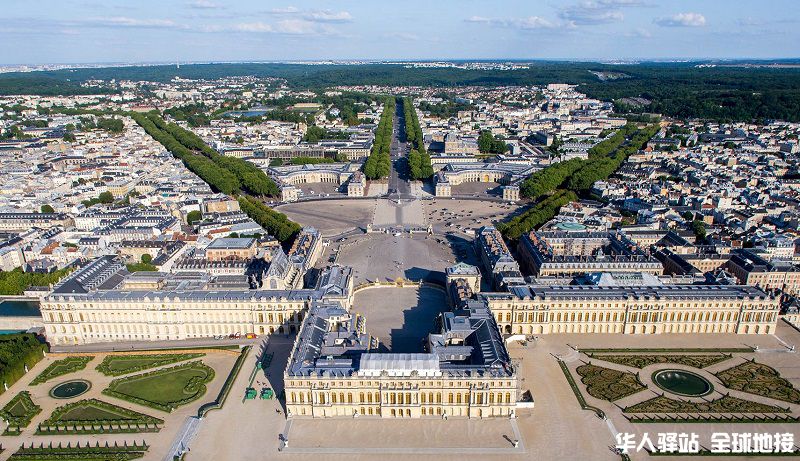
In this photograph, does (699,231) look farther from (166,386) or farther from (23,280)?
(23,280)

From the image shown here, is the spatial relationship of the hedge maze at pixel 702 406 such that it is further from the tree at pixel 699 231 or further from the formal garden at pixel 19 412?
the formal garden at pixel 19 412

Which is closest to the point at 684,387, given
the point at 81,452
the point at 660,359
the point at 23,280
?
the point at 660,359

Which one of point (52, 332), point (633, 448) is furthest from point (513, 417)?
point (52, 332)

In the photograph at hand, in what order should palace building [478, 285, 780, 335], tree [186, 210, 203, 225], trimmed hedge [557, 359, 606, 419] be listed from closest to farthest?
trimmed hedge [557, 359, 606, 419]
palace building [478, 285, 780, 335]
tree [186, 210, 203, 225]

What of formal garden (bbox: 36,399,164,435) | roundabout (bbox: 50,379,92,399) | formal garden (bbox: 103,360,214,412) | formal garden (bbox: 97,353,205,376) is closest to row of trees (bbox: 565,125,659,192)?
formal garden (bbox: 97,353,205,376)

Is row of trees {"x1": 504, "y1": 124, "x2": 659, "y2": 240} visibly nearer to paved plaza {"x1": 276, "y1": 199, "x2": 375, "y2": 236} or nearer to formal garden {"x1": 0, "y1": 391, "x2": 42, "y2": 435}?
paved plaza {"x1": 276, "y1": 199, "x2": 375, "y2": 236}

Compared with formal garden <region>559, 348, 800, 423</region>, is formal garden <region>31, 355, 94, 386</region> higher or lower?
lower
